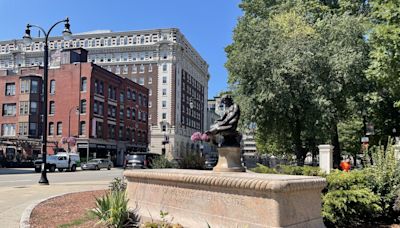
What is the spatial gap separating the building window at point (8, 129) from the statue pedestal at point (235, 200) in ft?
207

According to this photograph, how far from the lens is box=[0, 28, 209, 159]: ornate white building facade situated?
9856 cm

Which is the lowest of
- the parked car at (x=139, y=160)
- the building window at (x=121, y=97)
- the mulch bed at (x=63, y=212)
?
the mulch bed at (x=63, y=212)

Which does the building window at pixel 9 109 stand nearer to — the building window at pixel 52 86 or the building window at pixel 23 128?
the building window at pixel 23 128

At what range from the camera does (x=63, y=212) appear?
1087 centimetres

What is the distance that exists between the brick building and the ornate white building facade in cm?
2797

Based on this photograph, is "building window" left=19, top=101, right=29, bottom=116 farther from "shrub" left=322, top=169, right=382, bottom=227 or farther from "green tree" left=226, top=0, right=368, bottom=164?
"shrub" left=322, top=169, right=382, bottom=227

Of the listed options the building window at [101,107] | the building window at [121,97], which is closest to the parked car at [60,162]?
the building window at [101,107]

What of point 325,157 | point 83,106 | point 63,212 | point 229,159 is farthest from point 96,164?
point 229,159

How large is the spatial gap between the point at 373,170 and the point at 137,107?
2789 inches

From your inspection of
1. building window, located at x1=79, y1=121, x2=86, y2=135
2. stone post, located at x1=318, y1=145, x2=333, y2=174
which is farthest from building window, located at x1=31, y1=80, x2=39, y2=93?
stone post, located at x1=318, y1=145, x2=333, y2=174

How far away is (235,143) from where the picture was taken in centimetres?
965

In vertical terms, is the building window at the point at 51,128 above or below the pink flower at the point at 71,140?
above

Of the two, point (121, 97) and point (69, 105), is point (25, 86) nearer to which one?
point (69, 105)

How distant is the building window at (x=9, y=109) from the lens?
6538 centimetres
